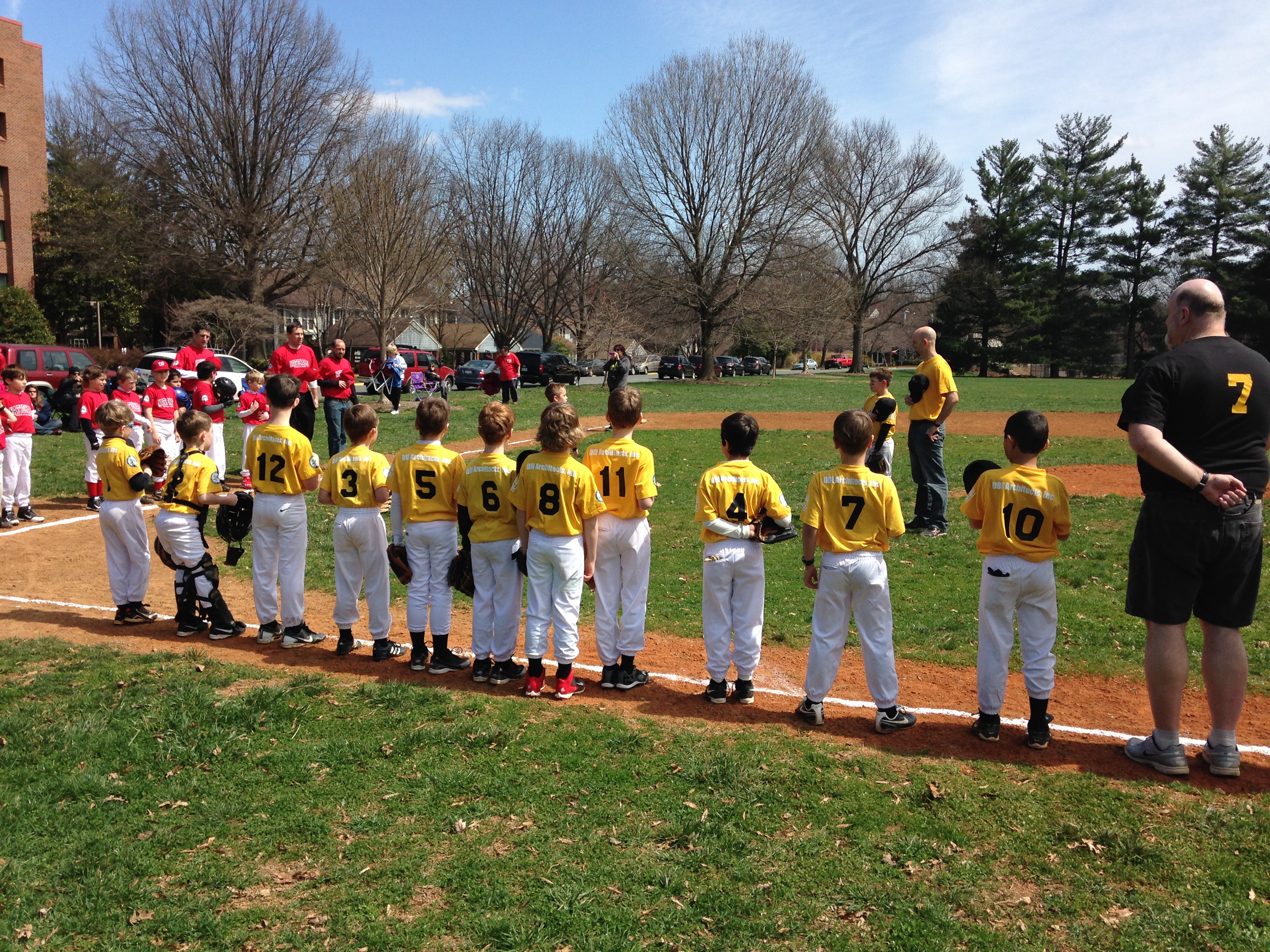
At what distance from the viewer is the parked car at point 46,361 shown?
67.9 ft

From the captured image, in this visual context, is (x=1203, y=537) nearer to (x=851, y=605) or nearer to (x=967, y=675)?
(x=851, y=605)

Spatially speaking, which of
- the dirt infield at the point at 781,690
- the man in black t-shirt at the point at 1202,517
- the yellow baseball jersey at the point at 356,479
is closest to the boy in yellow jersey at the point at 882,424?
the dirt infield at the point at 781,690

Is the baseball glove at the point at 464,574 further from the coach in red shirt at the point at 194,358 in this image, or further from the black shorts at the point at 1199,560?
the coach in red shirt at the point at 194,358

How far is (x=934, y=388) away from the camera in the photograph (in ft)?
29.9

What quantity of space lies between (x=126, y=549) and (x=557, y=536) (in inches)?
152

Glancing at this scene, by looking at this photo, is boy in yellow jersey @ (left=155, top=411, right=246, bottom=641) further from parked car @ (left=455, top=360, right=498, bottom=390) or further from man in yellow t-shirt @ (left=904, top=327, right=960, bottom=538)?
parked car @ (left=455, top=360, right=498, bottom=390)

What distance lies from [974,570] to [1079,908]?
5.53 m

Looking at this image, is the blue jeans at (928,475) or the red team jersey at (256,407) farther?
the red team jersey at (256,407)

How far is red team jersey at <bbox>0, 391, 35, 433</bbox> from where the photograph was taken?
1030 cm

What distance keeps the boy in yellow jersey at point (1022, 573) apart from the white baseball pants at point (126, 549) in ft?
18.4

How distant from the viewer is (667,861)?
348 cm

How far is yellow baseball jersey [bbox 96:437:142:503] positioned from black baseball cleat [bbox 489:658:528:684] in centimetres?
322

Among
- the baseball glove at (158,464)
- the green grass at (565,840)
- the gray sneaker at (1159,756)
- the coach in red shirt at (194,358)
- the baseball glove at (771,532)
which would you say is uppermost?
the coach in red shirt at (194,358)

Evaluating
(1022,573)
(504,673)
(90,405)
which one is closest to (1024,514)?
(1022,573)
